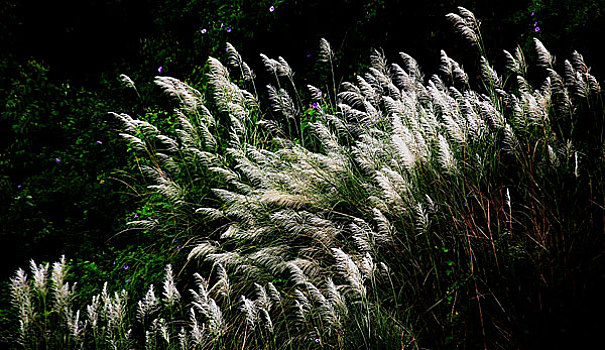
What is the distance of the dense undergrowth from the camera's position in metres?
2.50

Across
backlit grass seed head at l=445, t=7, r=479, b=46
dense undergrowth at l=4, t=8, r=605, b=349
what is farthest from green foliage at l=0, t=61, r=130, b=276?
backlit grass seed head at l=445, t=7, r=479, b=46

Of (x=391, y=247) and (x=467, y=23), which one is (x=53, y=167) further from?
(x=467, y=23)

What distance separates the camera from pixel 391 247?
311 cm

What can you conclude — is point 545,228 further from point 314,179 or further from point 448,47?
point 448,47

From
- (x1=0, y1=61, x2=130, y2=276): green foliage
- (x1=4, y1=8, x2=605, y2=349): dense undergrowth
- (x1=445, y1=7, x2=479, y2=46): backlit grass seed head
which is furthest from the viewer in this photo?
(x1=0, y1=61, x2=130, y2=276): green foliage

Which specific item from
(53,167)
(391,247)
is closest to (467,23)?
(391,247)

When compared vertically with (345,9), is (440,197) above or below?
below

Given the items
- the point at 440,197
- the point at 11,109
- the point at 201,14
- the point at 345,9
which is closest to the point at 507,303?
the point at 440,197

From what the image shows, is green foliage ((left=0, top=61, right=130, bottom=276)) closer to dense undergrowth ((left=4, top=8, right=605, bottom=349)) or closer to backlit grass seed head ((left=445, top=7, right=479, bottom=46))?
dense undergrowth ((left=4, top=8, right=605, bottom=349))

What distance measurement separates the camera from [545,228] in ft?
9.04

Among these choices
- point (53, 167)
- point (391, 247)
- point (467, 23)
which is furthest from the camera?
point (53, 167)

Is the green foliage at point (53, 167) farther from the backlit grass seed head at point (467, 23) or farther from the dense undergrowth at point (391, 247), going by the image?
the backlit grass seed head at point (467, 23)

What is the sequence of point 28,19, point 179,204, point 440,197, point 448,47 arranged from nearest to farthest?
point 440,197, point 179,204, point 448,47, point 28,19

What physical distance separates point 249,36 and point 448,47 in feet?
7.64
